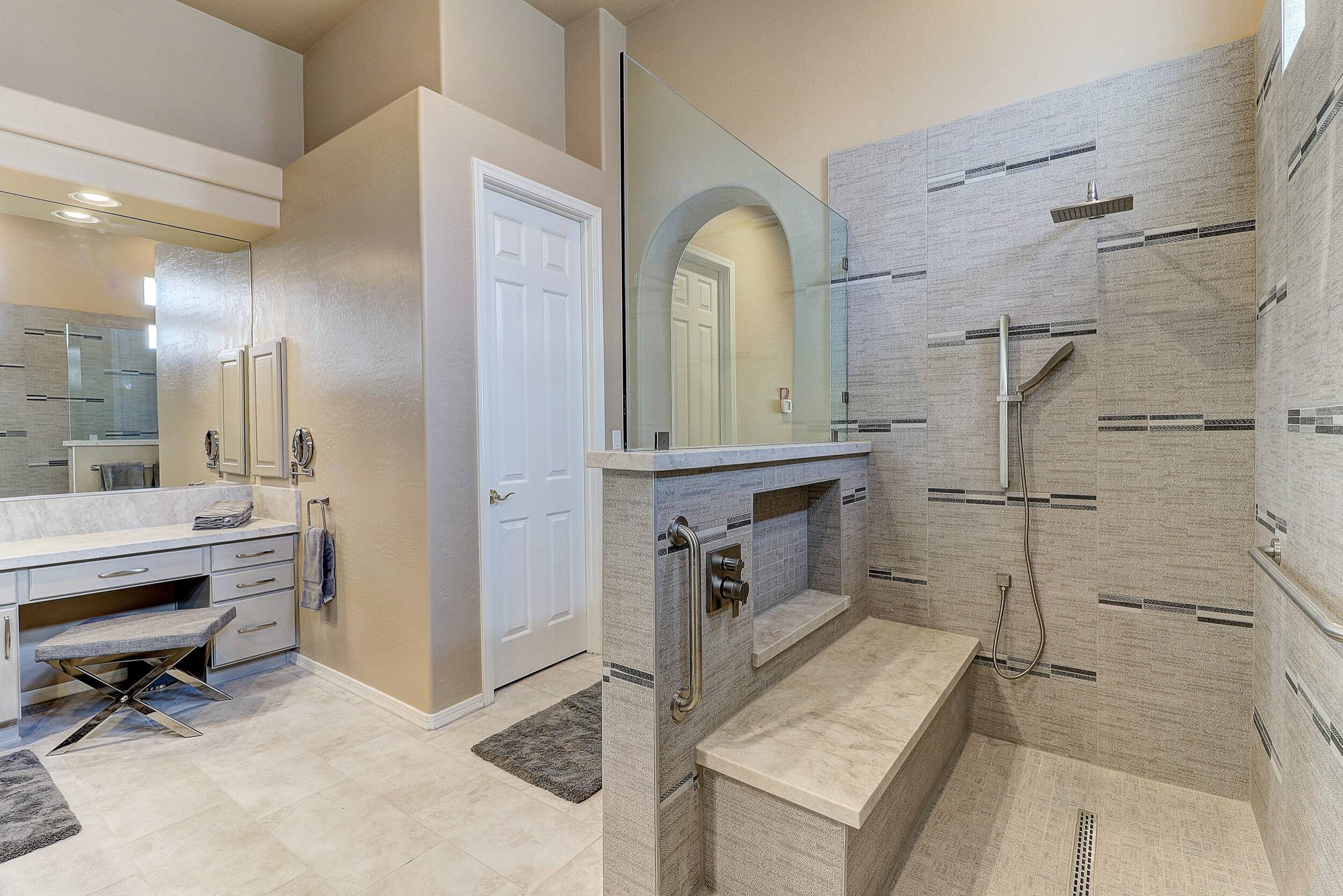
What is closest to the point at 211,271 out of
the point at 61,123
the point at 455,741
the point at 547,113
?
the point at 61,123

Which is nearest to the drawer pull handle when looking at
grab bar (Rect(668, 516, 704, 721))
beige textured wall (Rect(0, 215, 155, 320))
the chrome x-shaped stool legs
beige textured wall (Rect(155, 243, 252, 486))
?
the chrome x-shaped stool legs

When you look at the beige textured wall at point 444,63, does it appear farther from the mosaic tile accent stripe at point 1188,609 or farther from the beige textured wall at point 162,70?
the mosaic tile accent stripe at point 1188,609

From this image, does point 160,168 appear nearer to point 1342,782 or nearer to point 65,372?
point 65,372

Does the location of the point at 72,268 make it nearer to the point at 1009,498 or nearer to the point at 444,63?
the point at 444,63

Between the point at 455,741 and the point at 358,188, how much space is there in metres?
2.35

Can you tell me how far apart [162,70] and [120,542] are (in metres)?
2.25

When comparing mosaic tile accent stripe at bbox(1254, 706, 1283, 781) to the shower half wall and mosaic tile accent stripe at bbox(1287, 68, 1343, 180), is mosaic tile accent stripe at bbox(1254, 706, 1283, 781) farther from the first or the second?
mosaic tile accent stripe at bbox(1287, 68, 1343, 180)

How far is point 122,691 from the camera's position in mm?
2445

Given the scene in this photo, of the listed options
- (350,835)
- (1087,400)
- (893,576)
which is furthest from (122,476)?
(1087,400)

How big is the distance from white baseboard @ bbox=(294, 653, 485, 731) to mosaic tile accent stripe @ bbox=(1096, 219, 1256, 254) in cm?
292

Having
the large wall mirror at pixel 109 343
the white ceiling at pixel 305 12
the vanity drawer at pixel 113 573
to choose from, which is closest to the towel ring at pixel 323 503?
the vanity drawer at pixel 113 573

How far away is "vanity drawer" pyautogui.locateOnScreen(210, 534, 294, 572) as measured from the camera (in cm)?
279

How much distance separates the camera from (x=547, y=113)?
10.8 ft

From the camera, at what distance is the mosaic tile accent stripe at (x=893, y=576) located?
2.44 meters
